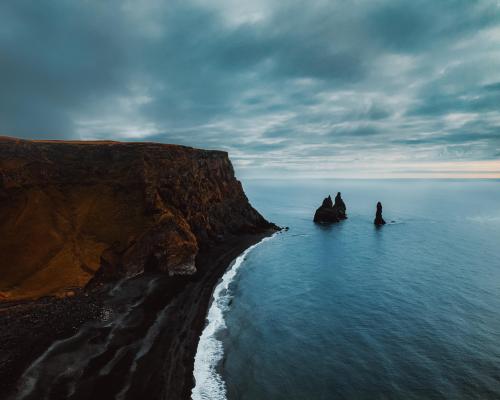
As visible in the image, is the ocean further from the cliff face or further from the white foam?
the cliff face

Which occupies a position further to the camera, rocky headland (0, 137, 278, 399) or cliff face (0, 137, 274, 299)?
cliff face (0, 137, 274, 299)

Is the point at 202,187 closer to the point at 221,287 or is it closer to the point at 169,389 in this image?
the point at 221,287

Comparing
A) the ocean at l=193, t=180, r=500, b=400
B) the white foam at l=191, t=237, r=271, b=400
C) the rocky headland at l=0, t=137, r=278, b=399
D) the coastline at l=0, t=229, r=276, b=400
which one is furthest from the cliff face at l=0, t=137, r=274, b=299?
the ocean at l=193, t=180, r=500, b=400

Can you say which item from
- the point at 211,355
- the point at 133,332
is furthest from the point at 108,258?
the point at 211,355

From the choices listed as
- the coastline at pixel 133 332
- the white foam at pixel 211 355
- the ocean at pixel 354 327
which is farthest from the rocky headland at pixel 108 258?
the ocean at pixel 354 327

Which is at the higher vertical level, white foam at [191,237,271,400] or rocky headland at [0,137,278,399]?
rocky headland at [0,137,278,399]

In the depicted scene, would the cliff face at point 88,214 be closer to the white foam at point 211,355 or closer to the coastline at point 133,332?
the coastline at point 133,332

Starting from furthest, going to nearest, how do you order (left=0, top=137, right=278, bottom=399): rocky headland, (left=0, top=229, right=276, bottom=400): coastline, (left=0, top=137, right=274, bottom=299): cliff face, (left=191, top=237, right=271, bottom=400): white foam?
(left=0, top=137, right=274, bottom=299): cliff face < (left=0, top=137, right=278, bottom=399): rocky headland < (left=0, top=229, right=276, bottom=400): coastline < (left=191, top=237, right=271, bottom=400): white foam
